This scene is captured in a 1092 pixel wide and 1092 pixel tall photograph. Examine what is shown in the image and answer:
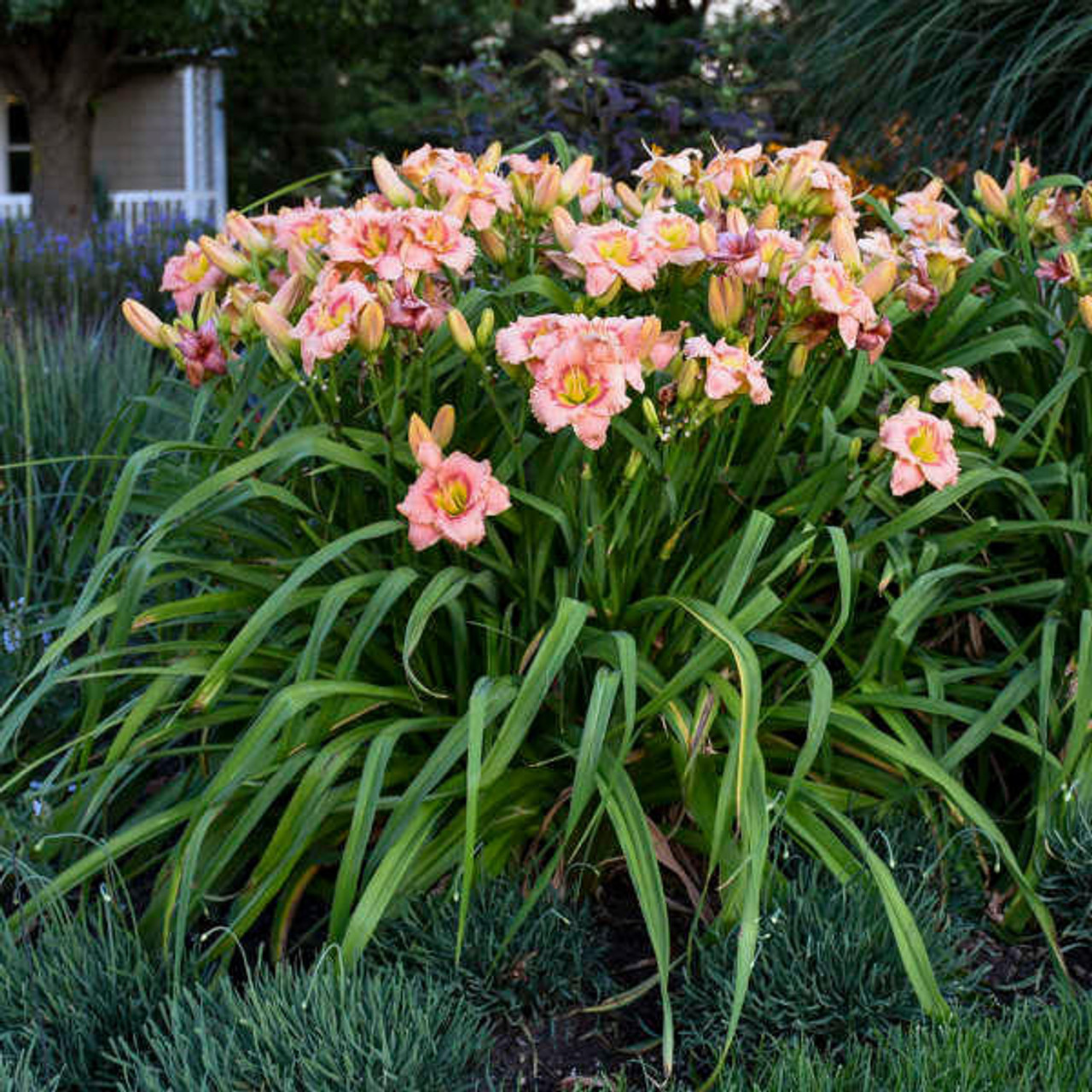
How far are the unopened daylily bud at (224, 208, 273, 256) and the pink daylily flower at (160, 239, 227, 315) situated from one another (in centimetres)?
6

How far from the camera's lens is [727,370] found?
5.66 feet

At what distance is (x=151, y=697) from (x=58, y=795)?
453mm

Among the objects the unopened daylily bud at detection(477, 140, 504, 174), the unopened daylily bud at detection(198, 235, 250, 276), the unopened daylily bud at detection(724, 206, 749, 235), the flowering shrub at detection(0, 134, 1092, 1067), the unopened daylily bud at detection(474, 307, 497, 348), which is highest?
the unopened daylily bud at detection(477, 140, 504, 174)

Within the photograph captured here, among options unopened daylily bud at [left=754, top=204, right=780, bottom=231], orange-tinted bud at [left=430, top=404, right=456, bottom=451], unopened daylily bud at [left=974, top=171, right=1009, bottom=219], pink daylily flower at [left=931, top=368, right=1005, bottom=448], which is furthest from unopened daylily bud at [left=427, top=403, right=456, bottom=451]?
unopened daylily bud at [left=974, top=171, right=1009, bottom=219]

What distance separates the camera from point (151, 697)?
188 cm

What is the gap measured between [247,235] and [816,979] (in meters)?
1.45

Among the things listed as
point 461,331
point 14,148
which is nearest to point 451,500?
point 461,331

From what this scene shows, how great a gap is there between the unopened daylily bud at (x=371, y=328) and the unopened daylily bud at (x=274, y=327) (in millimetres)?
134

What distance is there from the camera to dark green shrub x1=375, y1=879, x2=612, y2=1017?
174 cm

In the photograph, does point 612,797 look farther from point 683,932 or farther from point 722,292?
point 722,292

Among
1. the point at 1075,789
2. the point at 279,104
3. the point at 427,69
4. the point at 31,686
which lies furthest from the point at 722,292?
the point at 279,104

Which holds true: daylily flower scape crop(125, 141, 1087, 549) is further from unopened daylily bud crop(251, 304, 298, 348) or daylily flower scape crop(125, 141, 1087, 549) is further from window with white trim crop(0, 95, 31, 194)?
window with white trim crop(0, 95, 31, 194)

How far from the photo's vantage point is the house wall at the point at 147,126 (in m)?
17.9

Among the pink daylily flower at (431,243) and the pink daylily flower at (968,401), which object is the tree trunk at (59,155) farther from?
the pink daylily flower at (968,401)
